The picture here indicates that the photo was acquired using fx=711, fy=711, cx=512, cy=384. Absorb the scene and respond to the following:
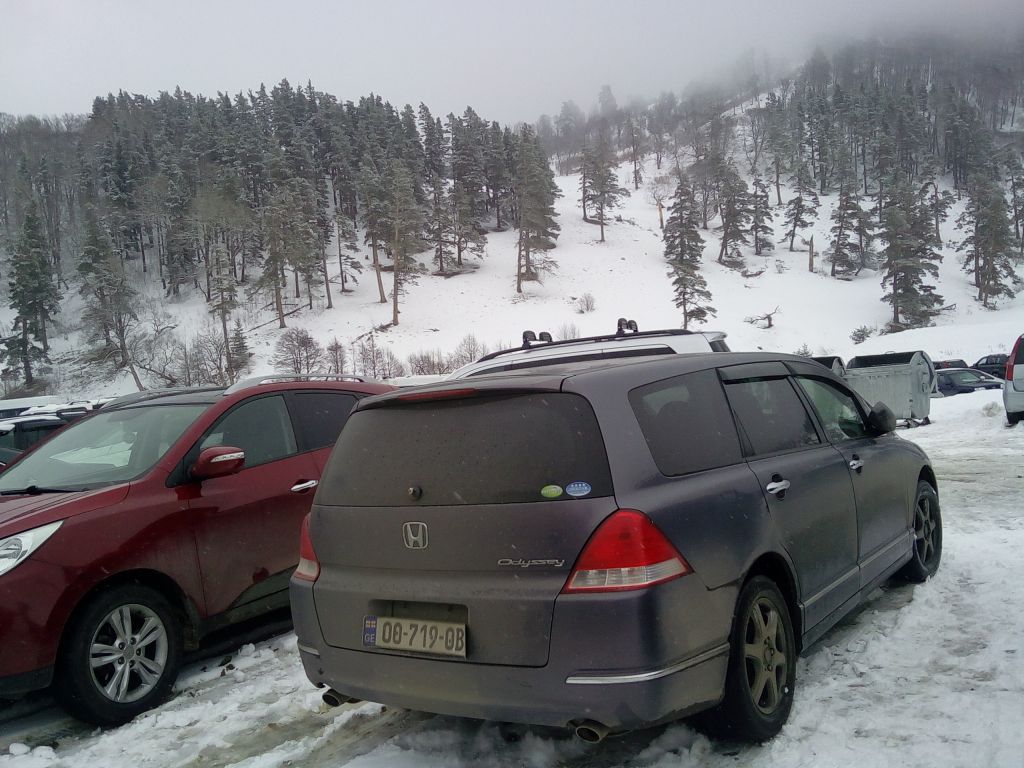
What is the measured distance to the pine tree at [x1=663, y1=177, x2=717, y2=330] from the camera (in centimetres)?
5250

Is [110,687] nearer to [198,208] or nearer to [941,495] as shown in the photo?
[941,495]

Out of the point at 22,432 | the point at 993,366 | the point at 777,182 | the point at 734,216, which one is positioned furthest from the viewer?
the point at 777,182

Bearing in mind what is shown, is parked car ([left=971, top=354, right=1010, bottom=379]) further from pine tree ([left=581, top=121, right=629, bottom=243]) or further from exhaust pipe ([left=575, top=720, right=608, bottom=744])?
pine tree ([left=581, top=121, right=629, bottom=243])

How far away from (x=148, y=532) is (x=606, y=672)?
296 centimetres

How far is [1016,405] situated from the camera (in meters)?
13.7

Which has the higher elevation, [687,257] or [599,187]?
[599,187]

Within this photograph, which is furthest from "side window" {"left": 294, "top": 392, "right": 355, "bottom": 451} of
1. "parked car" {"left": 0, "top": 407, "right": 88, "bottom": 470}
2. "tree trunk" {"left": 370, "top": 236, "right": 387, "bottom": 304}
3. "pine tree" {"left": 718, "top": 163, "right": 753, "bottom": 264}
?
"pine tree" {"left": 718, "top": 163, "right": 753, "bottom": 264}

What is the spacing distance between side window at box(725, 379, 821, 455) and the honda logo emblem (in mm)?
1644

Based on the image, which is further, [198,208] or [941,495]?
[198,208]

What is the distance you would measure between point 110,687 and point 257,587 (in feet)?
3.51

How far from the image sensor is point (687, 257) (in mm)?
63281

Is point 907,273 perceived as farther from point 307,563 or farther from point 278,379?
point 307,563

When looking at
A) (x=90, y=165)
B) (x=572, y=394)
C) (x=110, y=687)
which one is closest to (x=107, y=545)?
(x=110, y=687)

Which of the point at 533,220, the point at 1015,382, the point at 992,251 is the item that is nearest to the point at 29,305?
the point at 533,220
